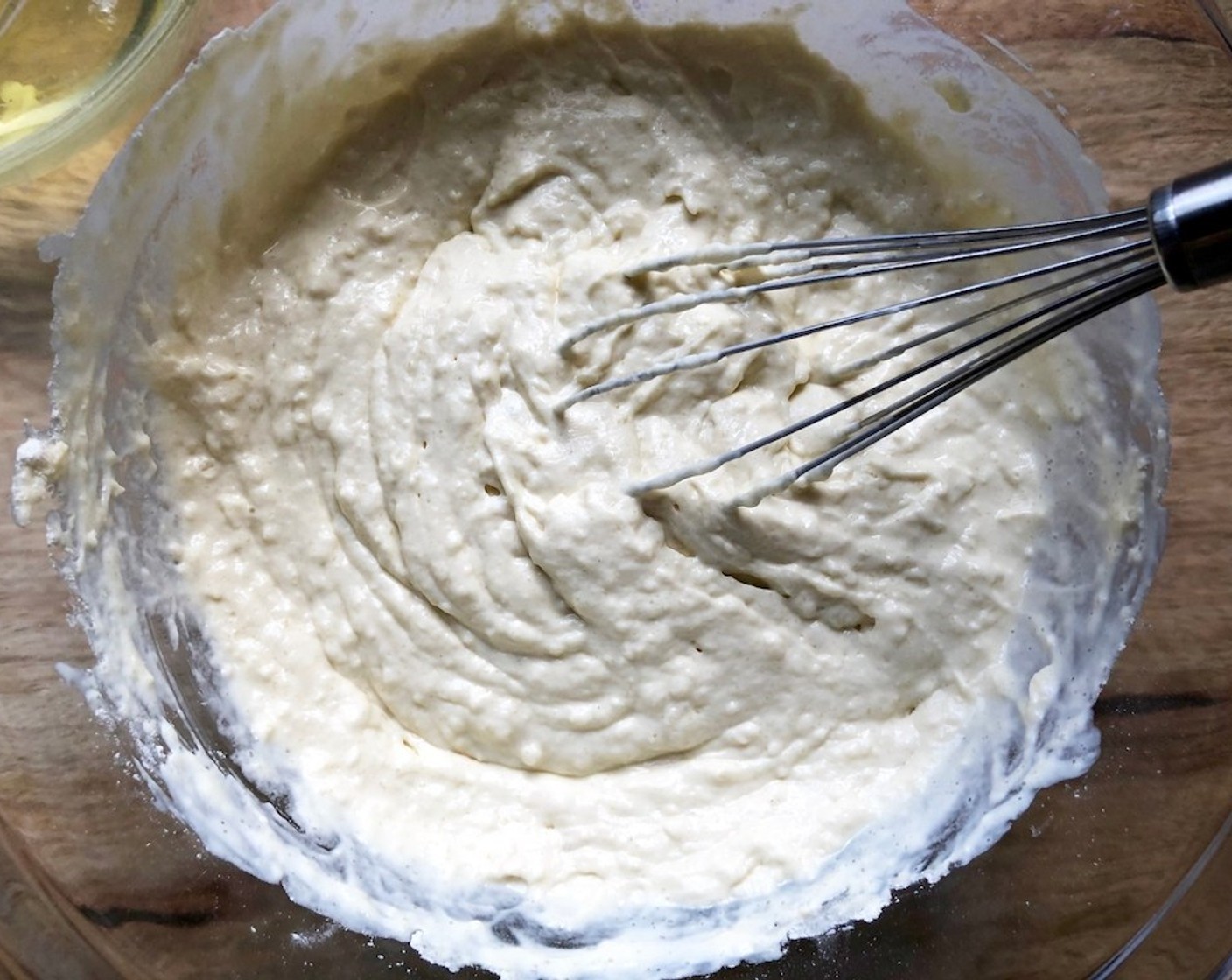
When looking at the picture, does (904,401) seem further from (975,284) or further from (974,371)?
(975,284)

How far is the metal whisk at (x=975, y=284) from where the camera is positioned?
3.25 feet

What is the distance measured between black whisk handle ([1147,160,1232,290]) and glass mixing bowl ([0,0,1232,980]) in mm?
445

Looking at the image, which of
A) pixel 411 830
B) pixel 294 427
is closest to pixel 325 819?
pixel 411 830

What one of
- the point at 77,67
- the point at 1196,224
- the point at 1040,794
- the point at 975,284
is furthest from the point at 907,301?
the point at 77,67

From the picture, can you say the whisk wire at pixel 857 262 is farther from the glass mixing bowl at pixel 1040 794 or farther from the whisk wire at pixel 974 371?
the glass mixing bowl at pixel 1040 794

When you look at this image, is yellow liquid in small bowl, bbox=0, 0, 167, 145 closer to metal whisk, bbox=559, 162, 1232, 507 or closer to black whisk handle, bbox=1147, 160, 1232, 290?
metal whisk, bbox=559, 162, 1232, 507

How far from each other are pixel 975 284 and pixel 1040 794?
0.74 metres

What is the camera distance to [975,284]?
1.46 m

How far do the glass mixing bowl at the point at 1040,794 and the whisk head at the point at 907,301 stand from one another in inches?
8.0

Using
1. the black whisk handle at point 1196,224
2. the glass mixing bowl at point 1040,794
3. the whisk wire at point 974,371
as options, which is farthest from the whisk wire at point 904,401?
the glass mixing bowl at point 1040,794

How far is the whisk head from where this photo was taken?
3.92 ft

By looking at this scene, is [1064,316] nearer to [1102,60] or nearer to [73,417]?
[1102,60]

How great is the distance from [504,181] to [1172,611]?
121 centimetres

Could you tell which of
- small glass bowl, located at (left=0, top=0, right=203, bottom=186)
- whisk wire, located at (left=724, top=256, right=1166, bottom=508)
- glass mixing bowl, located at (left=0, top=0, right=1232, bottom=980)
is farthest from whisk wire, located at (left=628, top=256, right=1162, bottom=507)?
small glass bowl, located at (left=0, top=0, right=203, bottom=186)
